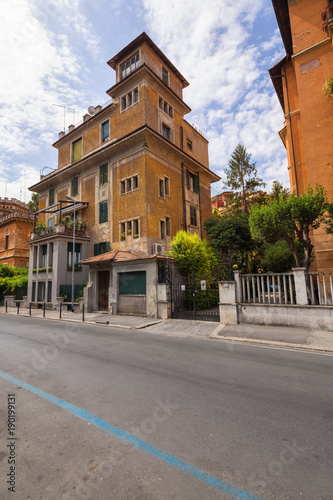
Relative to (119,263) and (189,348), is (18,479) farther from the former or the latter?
(119,263)

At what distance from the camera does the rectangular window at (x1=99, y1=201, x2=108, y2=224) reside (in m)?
24.5

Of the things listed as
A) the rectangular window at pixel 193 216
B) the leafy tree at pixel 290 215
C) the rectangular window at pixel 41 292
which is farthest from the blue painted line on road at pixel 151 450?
the rectangular window at pixel 193 216

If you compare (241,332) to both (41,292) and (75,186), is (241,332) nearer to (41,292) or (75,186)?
(41,292)

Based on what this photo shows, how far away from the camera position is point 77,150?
95.0 feet

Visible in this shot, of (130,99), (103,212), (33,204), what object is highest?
(130,99)

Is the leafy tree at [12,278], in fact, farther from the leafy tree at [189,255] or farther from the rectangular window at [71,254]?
the leafy tree at [189,255]

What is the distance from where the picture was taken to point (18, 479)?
2461 millimetres

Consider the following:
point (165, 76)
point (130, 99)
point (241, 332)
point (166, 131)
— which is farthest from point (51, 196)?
point (241, 332)

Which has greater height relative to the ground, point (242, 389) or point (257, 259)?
point (257, 259)

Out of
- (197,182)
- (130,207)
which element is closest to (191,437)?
(130,207)

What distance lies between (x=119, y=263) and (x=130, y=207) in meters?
6.66

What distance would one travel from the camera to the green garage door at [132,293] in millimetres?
16391

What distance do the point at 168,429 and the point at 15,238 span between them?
3786 cm

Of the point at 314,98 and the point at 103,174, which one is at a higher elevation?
the point at 103,174
